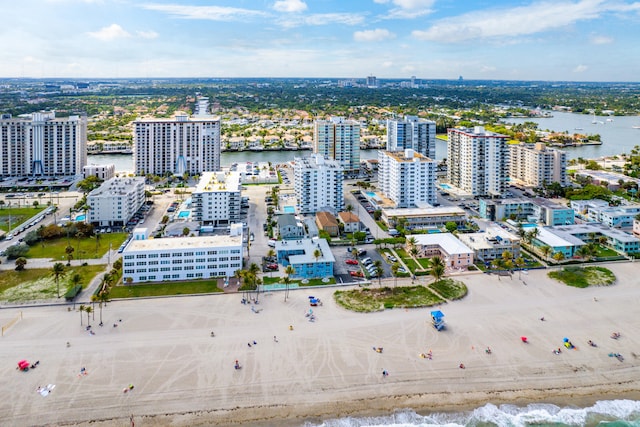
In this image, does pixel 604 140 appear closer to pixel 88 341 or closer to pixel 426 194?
pixel 426 194

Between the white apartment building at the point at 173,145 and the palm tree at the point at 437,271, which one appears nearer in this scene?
the palm tree at the point at 437,271

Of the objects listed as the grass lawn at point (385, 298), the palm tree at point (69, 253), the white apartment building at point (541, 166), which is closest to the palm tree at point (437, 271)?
the grass lawn at point (385, 298)

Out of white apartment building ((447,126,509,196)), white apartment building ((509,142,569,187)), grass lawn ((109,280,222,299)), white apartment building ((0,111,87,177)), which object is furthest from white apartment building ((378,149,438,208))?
white apartment building ((0,111,87,177))

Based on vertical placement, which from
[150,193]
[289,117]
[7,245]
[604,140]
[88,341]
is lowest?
[88,341]

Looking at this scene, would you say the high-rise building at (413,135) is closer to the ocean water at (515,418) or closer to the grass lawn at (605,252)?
the grass lawn at (605,252)

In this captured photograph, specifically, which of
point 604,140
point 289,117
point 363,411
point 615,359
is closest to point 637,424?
point 615,359

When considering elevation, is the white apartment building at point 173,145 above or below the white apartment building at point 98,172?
above
